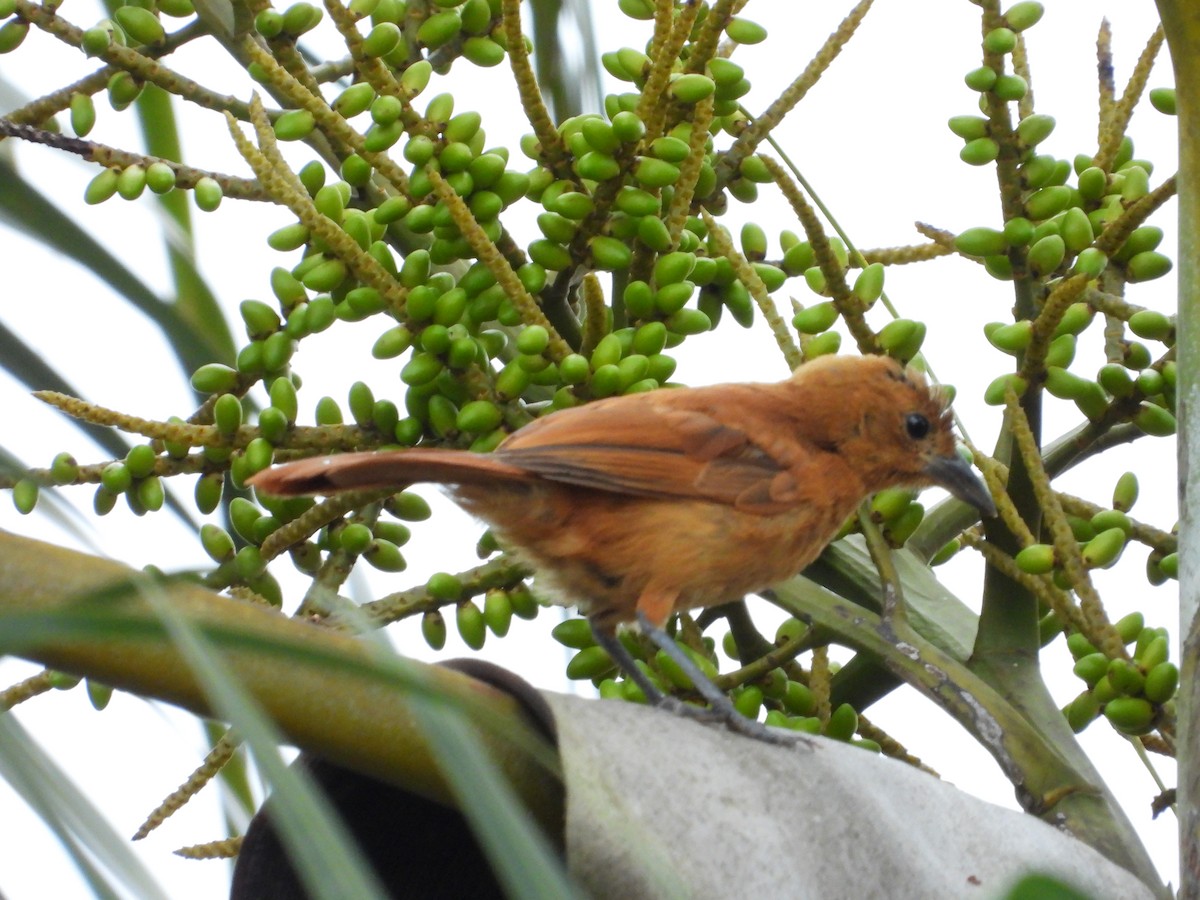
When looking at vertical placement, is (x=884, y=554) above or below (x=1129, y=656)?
above

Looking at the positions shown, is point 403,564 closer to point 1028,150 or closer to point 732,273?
point 732,273

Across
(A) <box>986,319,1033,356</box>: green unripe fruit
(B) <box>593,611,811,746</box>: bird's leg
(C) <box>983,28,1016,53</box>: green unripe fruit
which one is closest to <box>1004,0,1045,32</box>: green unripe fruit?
(C) <box>983,28,1016,53</box>: green unripe fruit

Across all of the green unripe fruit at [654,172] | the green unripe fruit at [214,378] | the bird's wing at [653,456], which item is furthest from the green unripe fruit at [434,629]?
the green unripe fruit at [654,172]

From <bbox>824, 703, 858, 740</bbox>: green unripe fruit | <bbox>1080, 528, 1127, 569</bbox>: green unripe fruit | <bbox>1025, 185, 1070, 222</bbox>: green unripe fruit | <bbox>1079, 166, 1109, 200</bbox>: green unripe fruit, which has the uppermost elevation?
<bbox>1079, 166, 1109, 200</bbox>: green unripe fruit

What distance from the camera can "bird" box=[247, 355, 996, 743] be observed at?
196cm

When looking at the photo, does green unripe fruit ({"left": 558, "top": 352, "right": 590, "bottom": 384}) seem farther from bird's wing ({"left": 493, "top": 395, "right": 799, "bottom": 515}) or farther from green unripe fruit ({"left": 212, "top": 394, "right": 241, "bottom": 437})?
green unripe fruit ({"left": 212, "top": 394, "right": 241, "bottom": 437})

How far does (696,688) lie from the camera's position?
1.84 metres

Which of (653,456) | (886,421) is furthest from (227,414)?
(886,421)

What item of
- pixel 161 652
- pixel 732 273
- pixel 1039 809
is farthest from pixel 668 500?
pixel 161 652

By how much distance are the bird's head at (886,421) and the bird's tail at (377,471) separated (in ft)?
2.60

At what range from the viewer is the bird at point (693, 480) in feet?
6.45

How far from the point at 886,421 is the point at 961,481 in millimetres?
386

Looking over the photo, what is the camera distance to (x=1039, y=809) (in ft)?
5.25

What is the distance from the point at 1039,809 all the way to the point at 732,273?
80 cm
